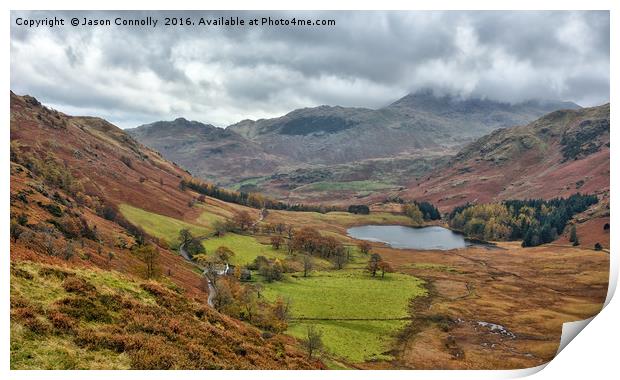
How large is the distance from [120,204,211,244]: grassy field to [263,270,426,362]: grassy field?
3479cm

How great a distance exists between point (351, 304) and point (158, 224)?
61.4 metres

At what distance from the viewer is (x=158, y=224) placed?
115062 millimetres

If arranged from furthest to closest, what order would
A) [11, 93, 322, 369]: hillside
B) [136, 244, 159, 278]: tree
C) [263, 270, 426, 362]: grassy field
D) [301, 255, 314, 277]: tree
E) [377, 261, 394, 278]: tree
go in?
1. [377, 261, 394, 278]: tree
2. [301, 255, 314, 277]: tree
3. [263, 270, 426, 362]: grassy field
4. [136, 244, 159, 278]: tree
5. [11, 93, 322, 369]: hillside

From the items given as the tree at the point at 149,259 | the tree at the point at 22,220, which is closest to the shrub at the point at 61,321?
the tree at the point at 22,220

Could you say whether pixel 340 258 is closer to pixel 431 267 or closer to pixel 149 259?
pixel 431 267

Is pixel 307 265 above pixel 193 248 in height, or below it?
below

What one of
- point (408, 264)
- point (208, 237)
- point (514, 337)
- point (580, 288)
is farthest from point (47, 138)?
point (580, 288)

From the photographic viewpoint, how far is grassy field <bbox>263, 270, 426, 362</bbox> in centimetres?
6153

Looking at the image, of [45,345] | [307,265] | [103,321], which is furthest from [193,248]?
[45,345]

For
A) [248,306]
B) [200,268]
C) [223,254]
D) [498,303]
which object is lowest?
[498,303]

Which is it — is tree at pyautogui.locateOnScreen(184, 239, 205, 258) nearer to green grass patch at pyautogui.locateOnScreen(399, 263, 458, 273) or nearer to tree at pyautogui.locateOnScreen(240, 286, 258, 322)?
tree at pyautogui.locateOnScreen(240, 286, 258, 322)

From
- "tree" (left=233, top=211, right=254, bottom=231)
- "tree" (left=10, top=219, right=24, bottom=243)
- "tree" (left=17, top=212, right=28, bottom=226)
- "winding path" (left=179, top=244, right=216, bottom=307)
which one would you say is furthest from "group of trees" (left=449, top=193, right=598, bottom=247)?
"tree" (left=10, top=219, right=24, bottom=243)

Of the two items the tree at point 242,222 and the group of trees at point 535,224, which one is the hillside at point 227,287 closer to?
the tree at point 242,222
